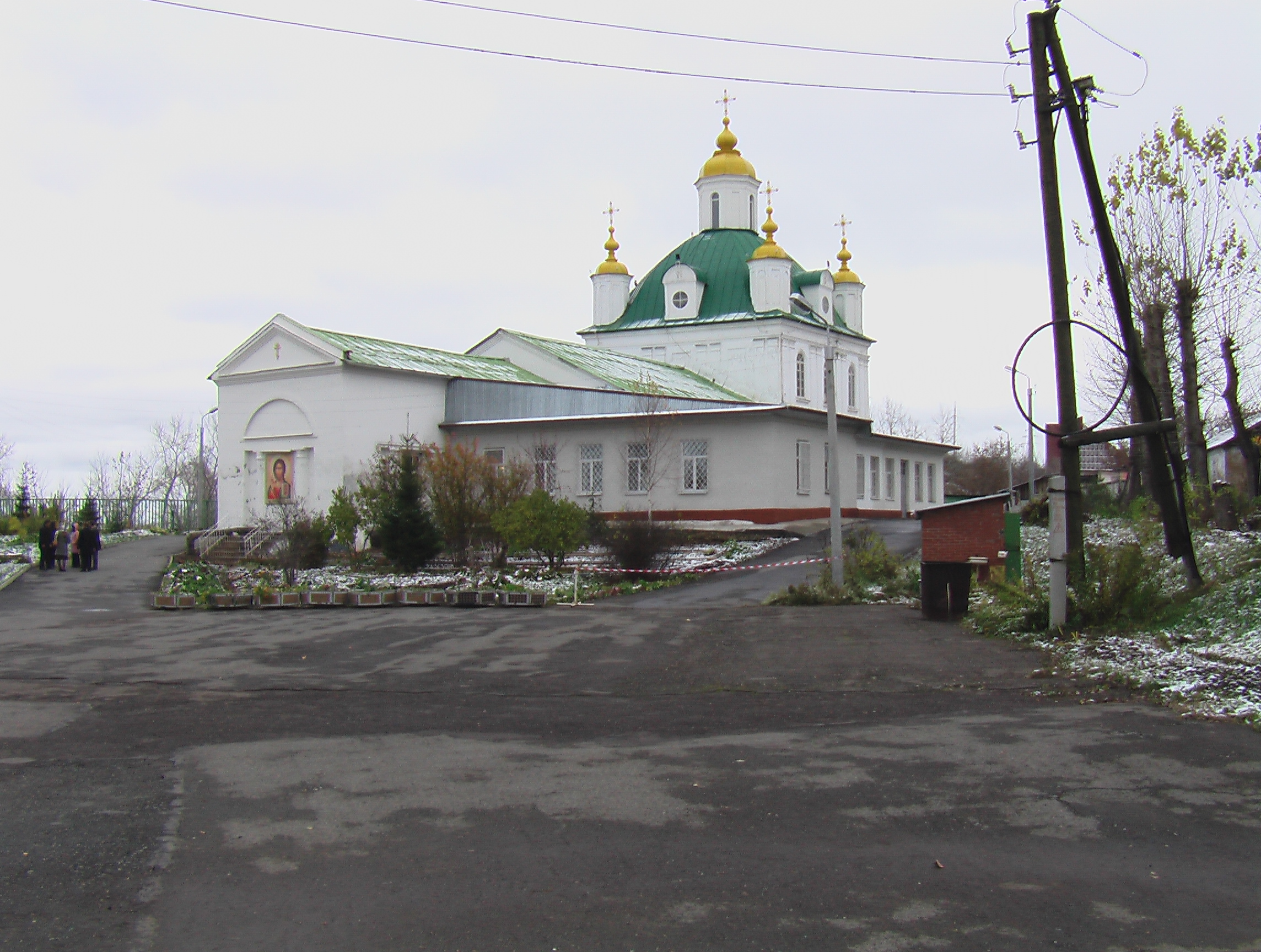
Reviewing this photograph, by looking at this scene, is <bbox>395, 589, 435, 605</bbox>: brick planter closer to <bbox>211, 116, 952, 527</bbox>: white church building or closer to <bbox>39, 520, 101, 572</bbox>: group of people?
<bbox>211, 116, 952, 527</bbox>: white church building

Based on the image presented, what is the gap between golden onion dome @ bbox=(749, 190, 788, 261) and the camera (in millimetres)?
52500

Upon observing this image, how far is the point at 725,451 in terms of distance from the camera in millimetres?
34531

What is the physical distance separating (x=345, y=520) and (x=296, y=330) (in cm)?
923

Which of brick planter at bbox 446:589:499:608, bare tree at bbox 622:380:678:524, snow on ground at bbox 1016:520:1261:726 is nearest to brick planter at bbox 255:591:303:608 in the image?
brick planter at bbox 446:589:499:608

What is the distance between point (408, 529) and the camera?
28.4 m

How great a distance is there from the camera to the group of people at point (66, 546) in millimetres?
30125

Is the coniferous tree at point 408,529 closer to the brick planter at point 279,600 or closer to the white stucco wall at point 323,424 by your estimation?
the white stucco wall at point 323,424

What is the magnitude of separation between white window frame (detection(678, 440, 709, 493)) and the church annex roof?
18.5 metres

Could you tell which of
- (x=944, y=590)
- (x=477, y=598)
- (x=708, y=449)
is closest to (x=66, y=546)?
(x=477, y=598)

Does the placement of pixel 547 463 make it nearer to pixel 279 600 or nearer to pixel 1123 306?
pixel 279 600

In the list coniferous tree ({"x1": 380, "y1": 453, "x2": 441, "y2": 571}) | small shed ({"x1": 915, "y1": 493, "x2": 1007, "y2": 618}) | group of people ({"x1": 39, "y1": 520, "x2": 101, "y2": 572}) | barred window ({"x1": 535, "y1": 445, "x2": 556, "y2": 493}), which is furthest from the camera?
barred window ({"x1": 535, "y1": 445, "x2": 556, "y2": 493})

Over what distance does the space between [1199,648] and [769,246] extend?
142 ft

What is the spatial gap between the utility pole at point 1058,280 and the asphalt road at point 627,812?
6.94 feet

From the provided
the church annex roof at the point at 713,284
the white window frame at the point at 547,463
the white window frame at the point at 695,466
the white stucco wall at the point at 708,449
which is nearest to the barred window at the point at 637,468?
the white stucco wall at the point at 708,449
